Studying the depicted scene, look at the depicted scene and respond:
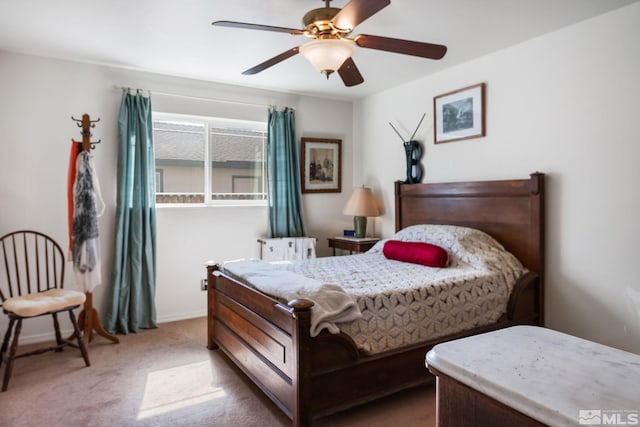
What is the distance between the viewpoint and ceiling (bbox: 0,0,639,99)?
2549 mm

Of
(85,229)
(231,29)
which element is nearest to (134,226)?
(85,229)

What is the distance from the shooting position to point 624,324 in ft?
8.86

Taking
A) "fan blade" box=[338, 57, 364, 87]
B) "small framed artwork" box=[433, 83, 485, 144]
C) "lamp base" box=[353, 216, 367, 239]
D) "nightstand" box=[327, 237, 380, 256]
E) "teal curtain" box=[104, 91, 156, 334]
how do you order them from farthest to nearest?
"lamp base" box=[353, 216, 367, 239]
"nightstand" box=[327, 237, 380, 256]
"teal curtain" box=[104, 91, 156, 334]
"small framed artwork" box=[433, 83, 485, 144]
"fan blade" box=[338, 57, 364, 87]

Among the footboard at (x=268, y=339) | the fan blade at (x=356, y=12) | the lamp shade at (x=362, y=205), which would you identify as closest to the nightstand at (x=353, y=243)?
the lamp shade at (x=362, y=205)

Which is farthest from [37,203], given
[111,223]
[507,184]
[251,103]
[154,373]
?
[507,184]

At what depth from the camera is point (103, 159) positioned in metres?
3.73

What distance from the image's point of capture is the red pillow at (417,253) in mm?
3113

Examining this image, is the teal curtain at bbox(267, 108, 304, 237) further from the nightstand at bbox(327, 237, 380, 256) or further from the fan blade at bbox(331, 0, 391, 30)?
the fan blade at bbox(331, 0, 391, 30)

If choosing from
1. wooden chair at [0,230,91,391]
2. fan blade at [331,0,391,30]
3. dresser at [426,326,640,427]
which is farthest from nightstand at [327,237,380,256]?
dresser at [426,326,640,427]

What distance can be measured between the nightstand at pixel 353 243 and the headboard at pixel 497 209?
0.50 metres

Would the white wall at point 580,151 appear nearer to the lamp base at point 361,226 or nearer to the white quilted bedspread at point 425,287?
the white quilted bedspread at point 425,287

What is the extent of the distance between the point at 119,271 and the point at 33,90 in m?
1.66

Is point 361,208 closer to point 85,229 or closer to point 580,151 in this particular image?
point 580,151

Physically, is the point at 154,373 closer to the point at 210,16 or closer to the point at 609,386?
the point at 210,16
